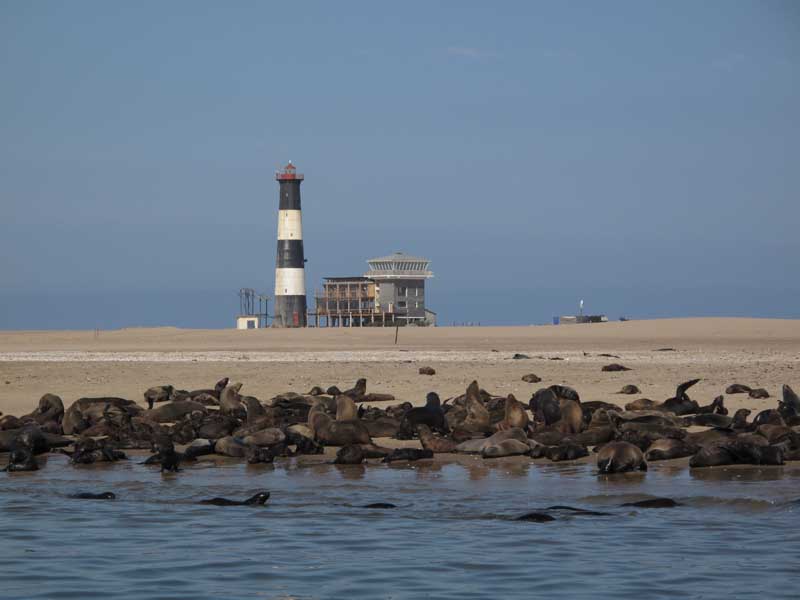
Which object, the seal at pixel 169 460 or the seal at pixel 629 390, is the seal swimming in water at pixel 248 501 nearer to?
the seal at pixel 169 460

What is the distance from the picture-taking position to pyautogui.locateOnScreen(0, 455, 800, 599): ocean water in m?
8.52

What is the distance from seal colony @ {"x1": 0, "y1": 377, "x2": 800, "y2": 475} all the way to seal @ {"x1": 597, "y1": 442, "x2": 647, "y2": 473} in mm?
12

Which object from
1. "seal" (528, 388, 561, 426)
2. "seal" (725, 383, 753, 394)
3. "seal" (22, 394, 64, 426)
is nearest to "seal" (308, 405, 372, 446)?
"seal" (528, 388, 561, 426)

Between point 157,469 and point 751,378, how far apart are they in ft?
46.8

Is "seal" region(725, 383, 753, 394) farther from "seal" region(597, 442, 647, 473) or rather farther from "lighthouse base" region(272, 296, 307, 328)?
"lighthouse base" region(272, 296, 307, 328)

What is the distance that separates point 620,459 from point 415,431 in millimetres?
4115

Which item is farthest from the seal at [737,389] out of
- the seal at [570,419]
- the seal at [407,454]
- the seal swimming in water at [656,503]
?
the seal swimming in water at [656,503]

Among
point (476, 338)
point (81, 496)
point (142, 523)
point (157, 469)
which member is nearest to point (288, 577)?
point (142, 523)

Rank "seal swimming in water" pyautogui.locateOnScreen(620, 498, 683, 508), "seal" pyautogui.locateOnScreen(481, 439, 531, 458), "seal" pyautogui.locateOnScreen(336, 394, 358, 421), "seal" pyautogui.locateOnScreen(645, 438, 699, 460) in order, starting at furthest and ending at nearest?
"seal" pyautogui.locateOnScreen(336, 394, 358, 421) → "seal" pyautogui.locateOnScreen(481, 439, 531, 458) → "seal" pyautogui.locateOnScreen(645, 438, 699, 460) → "seal swimming in water" pyautogui.locateOnScreen(620, 498, 683, 508)

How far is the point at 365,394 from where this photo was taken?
69.7 feet

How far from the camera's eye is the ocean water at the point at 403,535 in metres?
8.52

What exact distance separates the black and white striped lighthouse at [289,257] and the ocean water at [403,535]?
61.9 m

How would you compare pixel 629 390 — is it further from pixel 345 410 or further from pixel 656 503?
pixel 656 503

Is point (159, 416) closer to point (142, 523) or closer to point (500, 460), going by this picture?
point (500, 460)
